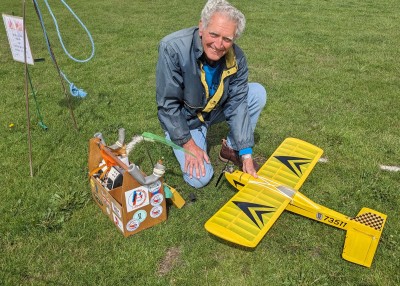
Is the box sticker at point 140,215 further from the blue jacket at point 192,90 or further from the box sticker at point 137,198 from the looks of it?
the blue jacket at point 192,90

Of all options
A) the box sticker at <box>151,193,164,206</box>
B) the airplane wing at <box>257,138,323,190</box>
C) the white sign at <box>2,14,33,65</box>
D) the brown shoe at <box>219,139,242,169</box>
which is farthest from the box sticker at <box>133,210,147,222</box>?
the white sign at <box>2,14,33,65</box>

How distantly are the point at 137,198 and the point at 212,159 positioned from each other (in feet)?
6.15

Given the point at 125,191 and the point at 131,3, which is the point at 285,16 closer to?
the point at 131,3

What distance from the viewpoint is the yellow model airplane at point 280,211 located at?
3352mm

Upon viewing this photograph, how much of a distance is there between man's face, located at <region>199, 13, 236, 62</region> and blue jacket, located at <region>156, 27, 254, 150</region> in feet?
0.42

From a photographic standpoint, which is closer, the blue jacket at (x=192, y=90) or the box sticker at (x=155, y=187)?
the box sticker at (x=155, y=187)

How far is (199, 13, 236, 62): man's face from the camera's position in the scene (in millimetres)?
3488

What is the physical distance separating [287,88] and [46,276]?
559 centimetres

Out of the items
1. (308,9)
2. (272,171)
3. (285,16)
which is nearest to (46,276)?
(272,171)

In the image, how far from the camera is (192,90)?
13.4 feet

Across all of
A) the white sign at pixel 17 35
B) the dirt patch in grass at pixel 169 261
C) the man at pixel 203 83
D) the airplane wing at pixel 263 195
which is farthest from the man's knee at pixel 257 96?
the white sign at pixel 17 35

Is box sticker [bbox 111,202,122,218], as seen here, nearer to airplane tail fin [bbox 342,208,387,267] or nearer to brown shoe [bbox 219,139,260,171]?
brown shoe [bbox 219,139,260,171]

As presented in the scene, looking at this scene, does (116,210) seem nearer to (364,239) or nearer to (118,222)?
(118,222)

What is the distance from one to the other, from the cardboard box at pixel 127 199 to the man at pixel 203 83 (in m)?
0.55
